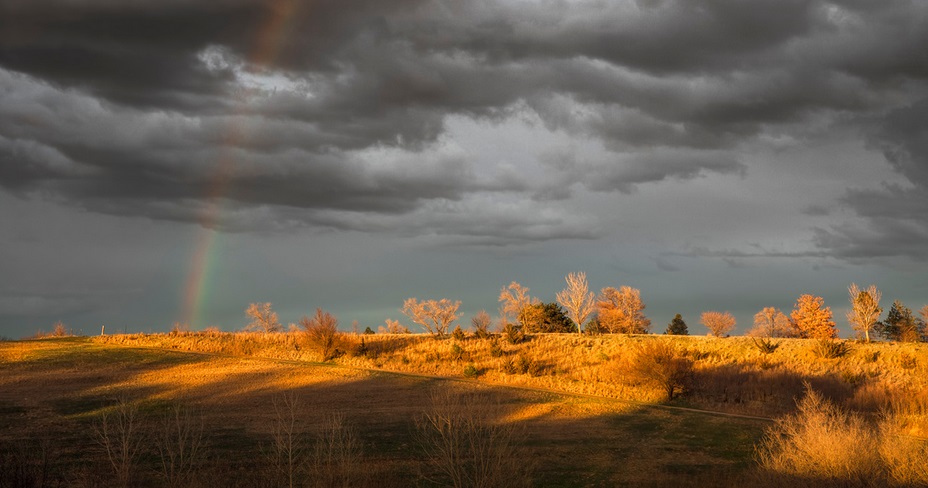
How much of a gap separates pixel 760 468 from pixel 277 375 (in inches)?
1192

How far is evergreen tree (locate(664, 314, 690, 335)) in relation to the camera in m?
Result: 92.2

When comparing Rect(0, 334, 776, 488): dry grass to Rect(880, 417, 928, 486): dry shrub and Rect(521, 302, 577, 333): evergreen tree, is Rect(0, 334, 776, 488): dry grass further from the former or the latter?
Rect(521, 302, 577, 333): evergreen tree

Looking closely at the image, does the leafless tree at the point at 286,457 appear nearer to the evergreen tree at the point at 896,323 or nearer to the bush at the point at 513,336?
the bush at the point at 513,336

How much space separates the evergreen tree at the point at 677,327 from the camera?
303ft

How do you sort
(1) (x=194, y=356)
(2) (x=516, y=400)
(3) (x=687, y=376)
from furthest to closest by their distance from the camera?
(1) (x=194, y=356)
(3) (x=687, y=376)
(2) (x=516, y=400)

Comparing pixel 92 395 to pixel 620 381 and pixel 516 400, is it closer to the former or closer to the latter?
pixel 516 400

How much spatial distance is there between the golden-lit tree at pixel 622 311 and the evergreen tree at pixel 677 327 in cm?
302

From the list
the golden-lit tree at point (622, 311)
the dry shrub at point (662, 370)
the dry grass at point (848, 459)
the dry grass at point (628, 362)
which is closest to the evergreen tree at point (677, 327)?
the golden-lit tree at point (622, 311)

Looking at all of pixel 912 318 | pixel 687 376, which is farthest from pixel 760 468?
pixel 912 318

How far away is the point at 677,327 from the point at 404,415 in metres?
69.4

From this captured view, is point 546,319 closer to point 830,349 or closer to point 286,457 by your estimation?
point 830,349

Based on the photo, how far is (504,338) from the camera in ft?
201

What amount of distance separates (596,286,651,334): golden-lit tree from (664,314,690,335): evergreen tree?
302cm

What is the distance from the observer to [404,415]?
32.0m
